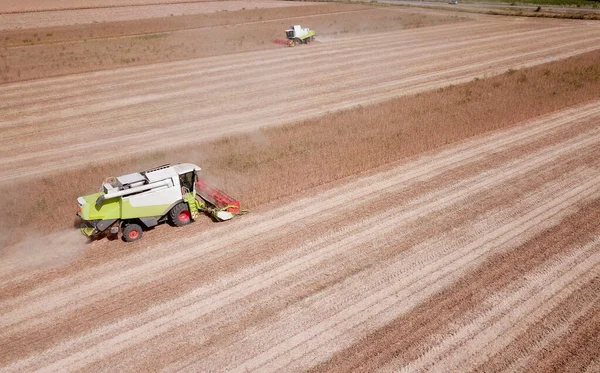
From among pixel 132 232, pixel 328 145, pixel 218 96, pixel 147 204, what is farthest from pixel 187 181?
pixel 218 96

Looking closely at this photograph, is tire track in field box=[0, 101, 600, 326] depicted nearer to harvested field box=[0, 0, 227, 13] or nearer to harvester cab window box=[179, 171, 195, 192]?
harvester cab window box=[179, 171, 195, 192]

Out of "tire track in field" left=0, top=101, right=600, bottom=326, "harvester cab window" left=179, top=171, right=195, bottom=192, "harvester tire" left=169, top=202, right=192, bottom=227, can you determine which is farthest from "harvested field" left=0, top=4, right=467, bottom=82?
"tire track in field" left=0, top=101, right=600, bottom=326

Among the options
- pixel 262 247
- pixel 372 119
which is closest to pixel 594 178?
pixel 372 119

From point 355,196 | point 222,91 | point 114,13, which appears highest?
point 114,13

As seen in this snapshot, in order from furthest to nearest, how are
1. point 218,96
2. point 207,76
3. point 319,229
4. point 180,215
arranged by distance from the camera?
point 207,76 → point 218,96 → point 180,215 → point 319,229

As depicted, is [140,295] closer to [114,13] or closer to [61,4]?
[114,13]

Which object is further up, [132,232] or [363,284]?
[132,232]
